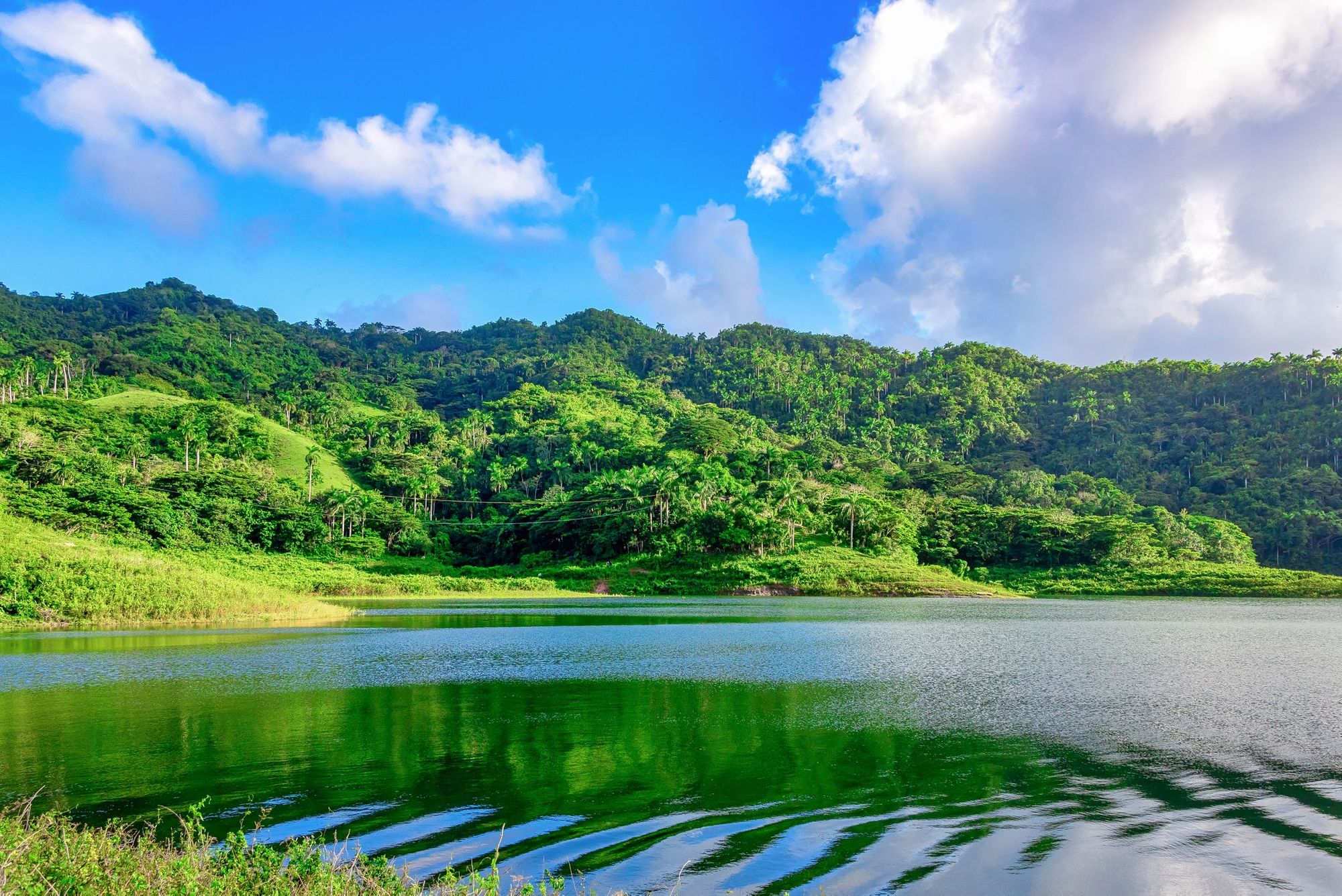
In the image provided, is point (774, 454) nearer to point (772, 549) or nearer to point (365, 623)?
point (772, 549)

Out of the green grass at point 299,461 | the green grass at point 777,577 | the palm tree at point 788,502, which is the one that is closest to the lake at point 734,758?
the green grass at point 777,577

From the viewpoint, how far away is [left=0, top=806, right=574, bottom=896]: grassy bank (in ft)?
24.8

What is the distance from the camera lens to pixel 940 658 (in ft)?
105

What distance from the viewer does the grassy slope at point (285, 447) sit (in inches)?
4646

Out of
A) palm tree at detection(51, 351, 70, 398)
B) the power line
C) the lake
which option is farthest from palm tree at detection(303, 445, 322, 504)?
the lake

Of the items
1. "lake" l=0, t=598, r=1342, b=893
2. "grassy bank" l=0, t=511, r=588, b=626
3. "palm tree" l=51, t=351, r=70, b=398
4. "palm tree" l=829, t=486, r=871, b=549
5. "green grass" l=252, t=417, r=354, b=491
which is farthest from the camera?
"palm tree" l=51, t=351, r=70, b=398

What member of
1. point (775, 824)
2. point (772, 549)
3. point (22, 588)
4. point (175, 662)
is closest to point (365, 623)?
point (22, 588)

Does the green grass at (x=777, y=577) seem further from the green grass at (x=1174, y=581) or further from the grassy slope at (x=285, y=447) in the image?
the grassy slope at (x=285, y=447)

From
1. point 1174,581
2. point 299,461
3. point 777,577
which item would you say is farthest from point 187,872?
point 299,461

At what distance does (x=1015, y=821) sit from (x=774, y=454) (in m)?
123

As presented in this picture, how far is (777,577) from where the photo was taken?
89375 millimetres

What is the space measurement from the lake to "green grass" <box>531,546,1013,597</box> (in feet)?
174

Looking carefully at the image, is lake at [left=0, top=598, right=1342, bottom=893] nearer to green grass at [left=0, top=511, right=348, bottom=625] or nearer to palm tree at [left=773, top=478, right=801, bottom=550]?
green grass at [left=0, top=511, right=348, bottom=625]

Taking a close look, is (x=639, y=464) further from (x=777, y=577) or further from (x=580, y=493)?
(x=777, y=577)
